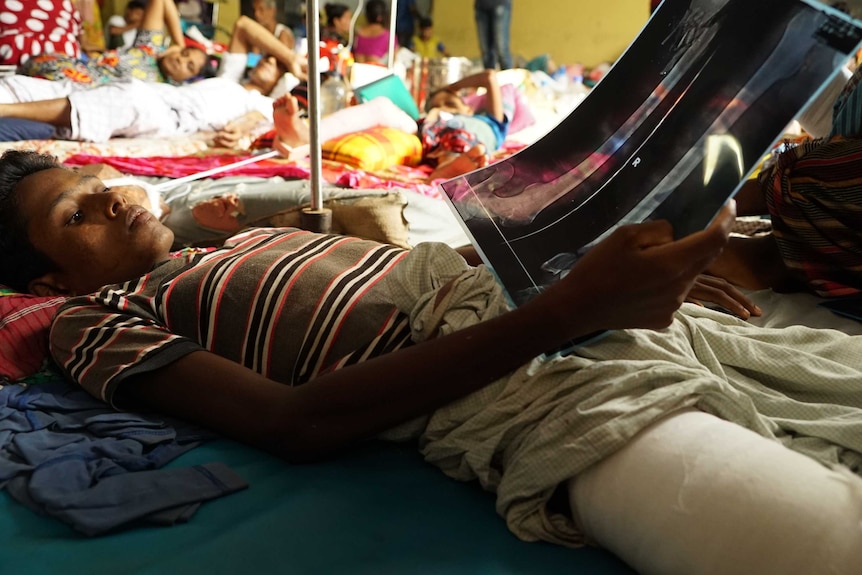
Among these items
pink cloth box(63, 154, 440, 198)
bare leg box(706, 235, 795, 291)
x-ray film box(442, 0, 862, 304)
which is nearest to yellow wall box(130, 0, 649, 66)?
pink cloth box(63, 154, 440, 198)

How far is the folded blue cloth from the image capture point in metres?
0.68

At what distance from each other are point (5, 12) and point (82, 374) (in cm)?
301

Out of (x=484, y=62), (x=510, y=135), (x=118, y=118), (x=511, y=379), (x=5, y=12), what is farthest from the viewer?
(x=484, y=62)

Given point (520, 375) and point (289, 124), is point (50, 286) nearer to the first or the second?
point (520, 375)

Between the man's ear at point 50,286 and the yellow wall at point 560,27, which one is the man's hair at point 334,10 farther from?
the man's ear at point 50,286

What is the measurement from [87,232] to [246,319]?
32 cm

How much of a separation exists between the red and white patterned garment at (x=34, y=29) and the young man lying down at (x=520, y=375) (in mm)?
2667

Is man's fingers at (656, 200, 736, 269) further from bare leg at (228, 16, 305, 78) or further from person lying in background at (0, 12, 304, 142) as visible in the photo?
bare leg at (228, 16, 305, 78)

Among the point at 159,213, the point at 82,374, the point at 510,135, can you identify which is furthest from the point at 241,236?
the point at 510,135

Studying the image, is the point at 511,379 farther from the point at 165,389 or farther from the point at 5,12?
the point at 5,12

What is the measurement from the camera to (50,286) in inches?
41.6

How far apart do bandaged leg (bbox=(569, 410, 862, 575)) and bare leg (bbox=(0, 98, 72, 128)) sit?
8.30 feet

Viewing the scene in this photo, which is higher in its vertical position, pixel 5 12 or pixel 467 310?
pixel 5 12

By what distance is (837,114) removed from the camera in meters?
1.16
